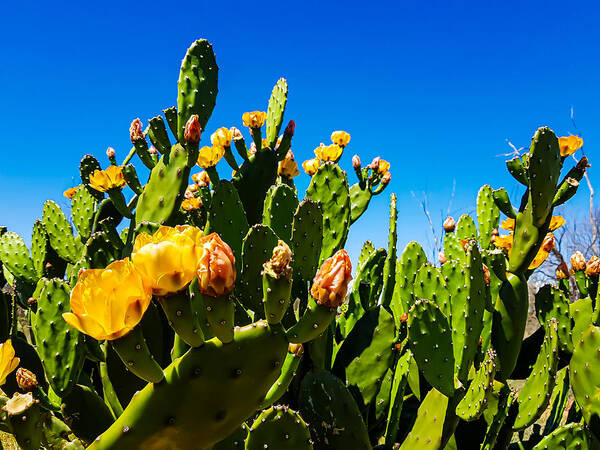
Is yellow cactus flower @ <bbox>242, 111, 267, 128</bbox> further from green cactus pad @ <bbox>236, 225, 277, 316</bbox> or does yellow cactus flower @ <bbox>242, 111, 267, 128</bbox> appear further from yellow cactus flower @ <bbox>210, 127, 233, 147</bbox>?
green cactus pad @ <bbox>236, 225, 277, 316</bbox>

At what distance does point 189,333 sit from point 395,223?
171 cm

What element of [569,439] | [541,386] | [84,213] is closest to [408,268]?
[541,386]

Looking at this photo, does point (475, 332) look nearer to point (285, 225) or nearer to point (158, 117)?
point (285, 225)

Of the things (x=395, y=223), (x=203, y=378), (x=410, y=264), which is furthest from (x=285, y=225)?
(x=203, y=378)

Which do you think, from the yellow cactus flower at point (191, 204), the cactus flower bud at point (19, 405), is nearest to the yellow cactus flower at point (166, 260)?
the cactus flower bud at point (19, 405)

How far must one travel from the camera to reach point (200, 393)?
974 mm

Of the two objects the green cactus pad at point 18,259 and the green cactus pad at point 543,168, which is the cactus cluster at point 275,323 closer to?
the green cactus pad at point 543,168

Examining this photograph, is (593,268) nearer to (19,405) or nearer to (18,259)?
(19,405)

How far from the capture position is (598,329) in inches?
73.7

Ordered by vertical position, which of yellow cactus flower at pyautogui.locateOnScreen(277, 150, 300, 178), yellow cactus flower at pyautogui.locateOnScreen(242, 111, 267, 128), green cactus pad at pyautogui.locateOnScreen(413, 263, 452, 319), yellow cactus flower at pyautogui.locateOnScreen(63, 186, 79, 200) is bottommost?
green cactus pad at pyautogui.locateOnScreen(413, 263, 452, 319)

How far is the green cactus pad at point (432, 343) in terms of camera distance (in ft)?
5.56

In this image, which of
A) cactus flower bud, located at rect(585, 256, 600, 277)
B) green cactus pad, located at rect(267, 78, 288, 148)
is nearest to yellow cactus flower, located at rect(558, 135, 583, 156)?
cactus flower bud, located at rect(585, 256, 600, 277)

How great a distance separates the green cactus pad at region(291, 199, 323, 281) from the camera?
6.17 feet

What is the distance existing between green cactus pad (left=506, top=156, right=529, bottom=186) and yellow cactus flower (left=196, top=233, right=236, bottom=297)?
1.83 m
